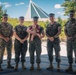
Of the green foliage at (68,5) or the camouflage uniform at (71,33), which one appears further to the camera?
the green foliage at (68,5)

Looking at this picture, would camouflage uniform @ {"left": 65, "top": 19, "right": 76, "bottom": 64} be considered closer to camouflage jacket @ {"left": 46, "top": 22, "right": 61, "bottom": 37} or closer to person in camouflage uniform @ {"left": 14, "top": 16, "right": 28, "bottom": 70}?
camouflage jacket @ {"left": 46, "top": 22, "right": 61, "bottom": 37}

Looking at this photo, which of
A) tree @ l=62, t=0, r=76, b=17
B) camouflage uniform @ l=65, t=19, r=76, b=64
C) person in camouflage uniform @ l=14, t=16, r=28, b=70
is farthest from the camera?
tree @ l=62, t=0, r=76, b=17

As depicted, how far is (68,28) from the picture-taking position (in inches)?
209

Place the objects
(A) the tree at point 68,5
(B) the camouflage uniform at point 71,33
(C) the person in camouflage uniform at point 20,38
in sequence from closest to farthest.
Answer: (B) the camouflage uniform at point 71,33, (C) the person in camouflage uniform at point 20,38, (A) the tree at point 68,5

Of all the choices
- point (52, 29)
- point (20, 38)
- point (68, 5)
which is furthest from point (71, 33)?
point (68, 5)

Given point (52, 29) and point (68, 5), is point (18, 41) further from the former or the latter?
point (68, 5)

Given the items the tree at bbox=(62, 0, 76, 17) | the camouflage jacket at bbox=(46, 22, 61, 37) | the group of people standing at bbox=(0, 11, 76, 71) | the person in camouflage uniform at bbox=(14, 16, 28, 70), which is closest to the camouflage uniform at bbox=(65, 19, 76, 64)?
the group of people standing at bbox=(0, 11, 76, 71)

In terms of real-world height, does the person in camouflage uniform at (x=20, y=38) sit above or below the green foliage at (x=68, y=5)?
below

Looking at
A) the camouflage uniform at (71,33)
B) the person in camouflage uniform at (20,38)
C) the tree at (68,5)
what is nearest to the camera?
the camouflage uniform at (71,33)

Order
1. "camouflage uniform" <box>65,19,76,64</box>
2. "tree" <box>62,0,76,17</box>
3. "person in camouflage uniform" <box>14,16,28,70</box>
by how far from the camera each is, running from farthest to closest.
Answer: "tree" <box>62,0,76,17</box>, "person in camouflage uniform" <box>14,16,28,70</box>, "camouflage uniform" <box>65,19,76,64</box>

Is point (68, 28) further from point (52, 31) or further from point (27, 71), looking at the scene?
point (27, 71)

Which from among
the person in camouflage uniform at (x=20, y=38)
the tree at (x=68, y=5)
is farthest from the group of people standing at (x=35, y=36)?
the tree at (x=68, y=5)

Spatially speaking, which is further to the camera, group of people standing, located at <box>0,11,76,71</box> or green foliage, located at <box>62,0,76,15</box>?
green foliage, located at <box>62,0,76,15</box>

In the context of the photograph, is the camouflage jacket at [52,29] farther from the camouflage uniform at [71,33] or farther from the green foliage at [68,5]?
the green foliage at [68,5]
